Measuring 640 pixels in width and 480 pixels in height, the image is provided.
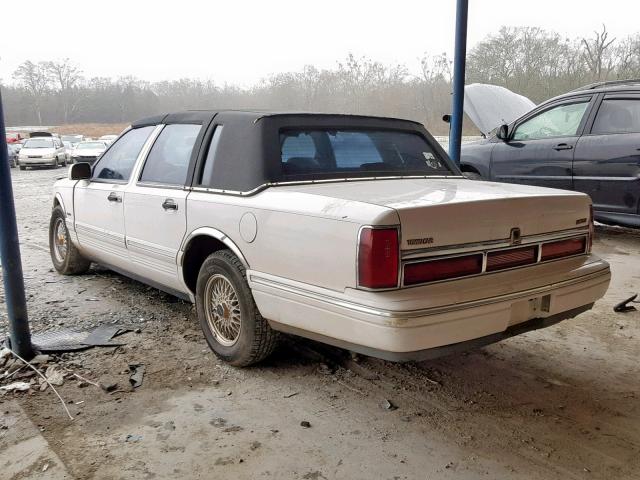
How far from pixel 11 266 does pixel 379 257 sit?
235 cm

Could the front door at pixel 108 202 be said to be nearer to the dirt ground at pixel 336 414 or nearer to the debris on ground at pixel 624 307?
the dirt ground at pixel 336 414

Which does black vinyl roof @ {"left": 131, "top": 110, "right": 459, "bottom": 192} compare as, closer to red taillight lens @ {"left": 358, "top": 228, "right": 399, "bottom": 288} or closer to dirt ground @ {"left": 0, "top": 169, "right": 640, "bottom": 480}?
red taillight lens @ {"left": 358, "top": 228, "right": 399, "bottom": 288}

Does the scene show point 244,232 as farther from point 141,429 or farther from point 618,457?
point 618,457

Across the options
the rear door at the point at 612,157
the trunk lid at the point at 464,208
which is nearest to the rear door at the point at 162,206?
the trunk lid at the point at 464,208

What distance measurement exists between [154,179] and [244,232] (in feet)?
4.26

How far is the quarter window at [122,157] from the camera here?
429cm

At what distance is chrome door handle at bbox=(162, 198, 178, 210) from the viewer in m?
3.54

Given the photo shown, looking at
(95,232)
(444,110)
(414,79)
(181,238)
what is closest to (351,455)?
(181,238)

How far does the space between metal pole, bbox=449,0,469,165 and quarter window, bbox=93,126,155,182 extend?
3582 millimetres

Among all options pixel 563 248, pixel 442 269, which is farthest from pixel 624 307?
pixel 442 269

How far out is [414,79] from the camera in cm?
2272

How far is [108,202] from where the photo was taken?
4367mm

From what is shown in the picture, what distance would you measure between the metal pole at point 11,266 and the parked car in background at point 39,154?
23.6 meters

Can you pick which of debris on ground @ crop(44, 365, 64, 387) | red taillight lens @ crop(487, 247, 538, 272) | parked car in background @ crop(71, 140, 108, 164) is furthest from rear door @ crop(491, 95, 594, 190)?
parked car in background @ crop(71, 140, 108, 164)
